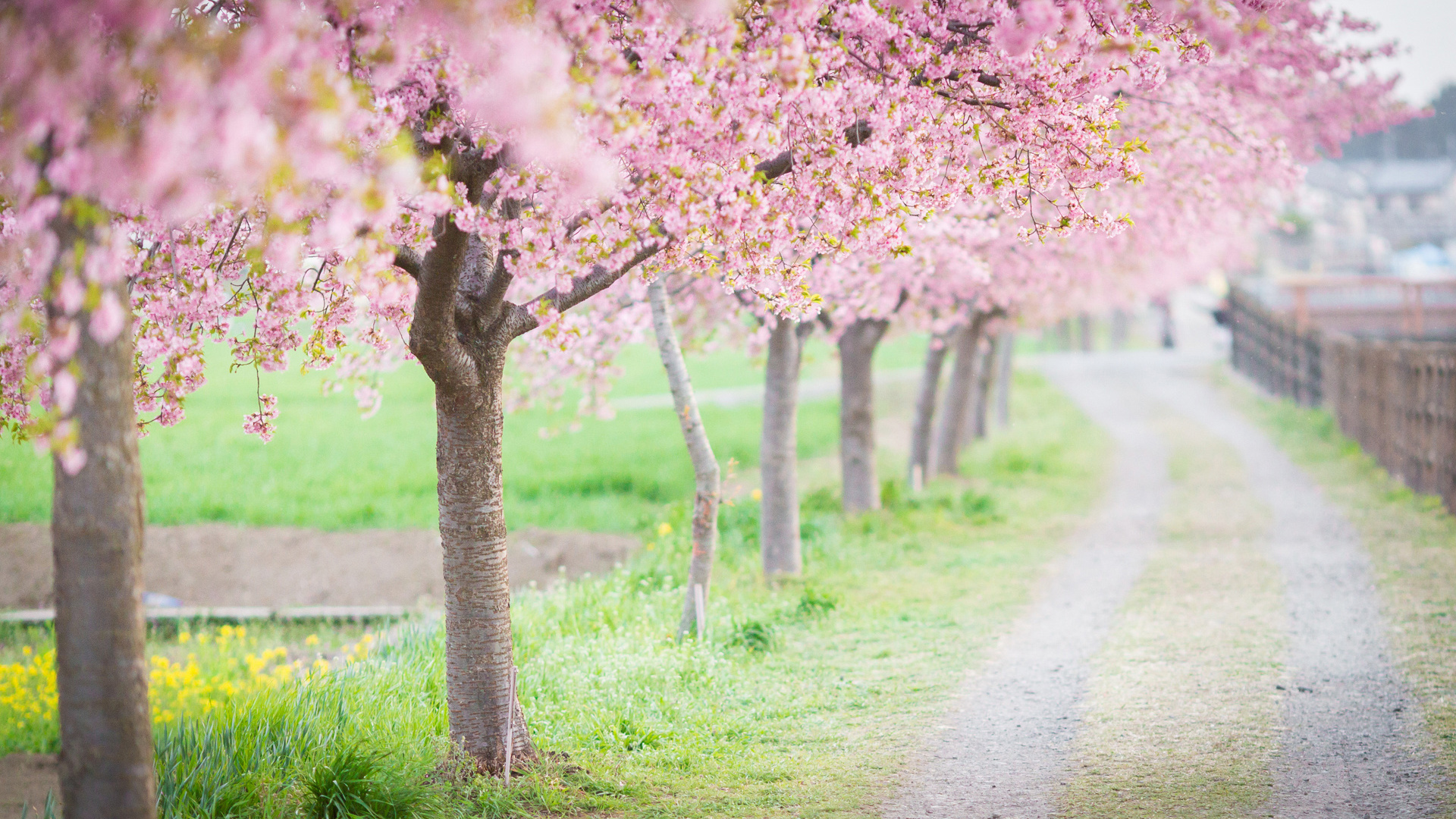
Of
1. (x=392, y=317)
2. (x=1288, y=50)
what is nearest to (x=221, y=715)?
(x=392, y=317)

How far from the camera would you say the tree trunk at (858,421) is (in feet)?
48.6

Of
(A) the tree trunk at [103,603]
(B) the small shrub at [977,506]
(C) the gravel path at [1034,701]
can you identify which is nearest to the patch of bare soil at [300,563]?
Result: (B) the small shrub at [977,506]

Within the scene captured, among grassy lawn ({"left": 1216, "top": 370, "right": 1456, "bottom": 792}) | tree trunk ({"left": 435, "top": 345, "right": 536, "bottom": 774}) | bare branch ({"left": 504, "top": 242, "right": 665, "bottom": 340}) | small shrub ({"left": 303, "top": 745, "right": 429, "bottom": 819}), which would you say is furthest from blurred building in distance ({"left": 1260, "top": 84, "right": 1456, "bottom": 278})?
small shrub ({"left": 303, "top": 745, "right": 429, "bottom": 819})

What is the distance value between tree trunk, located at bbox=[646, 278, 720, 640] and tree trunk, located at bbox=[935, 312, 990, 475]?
1058 centimetres

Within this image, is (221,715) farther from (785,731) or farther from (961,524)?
(961,524)

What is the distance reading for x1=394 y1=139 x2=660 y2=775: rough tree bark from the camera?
5754mm

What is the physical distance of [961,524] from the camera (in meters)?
14.5

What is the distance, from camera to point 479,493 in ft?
19.4

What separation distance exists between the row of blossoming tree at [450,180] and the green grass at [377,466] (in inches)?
222

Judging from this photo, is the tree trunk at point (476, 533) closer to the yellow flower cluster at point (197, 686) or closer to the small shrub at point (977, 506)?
the yellow flower cluster at point (197, 686)

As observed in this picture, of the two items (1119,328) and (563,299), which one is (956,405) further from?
(1119,328)

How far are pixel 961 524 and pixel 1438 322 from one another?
19.1 m

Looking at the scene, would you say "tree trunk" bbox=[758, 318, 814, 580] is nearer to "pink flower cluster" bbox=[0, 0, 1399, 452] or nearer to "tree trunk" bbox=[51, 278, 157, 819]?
"pink flower cluster" bbox=[0, 0, 1399, 452]

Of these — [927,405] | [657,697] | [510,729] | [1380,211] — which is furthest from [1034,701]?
[1380,211]
